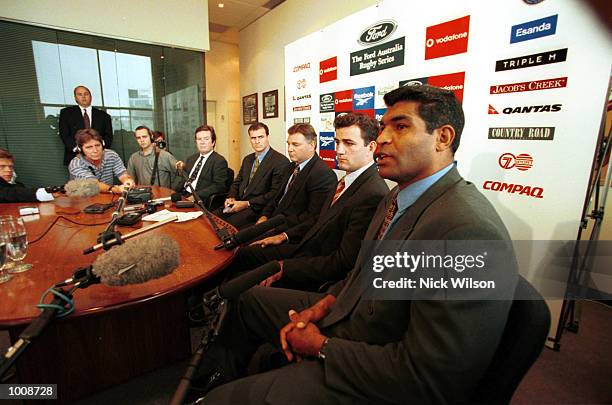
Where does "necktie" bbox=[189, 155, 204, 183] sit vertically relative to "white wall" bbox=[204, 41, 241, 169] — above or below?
below

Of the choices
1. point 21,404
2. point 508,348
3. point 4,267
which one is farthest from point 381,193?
point 21,404

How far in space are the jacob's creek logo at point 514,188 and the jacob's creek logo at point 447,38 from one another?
39.5 inches

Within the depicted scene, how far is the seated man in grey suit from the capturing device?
74cm

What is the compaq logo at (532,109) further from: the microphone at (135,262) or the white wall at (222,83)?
the white wall at (222,83)

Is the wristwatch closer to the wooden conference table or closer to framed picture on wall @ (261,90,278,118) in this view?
the wooden conference table

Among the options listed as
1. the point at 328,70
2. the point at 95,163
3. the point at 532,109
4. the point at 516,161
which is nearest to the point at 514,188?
the point at 516,161

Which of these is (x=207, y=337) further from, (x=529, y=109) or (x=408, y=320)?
(x=529, y=109)

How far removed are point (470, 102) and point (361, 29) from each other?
1599 mm

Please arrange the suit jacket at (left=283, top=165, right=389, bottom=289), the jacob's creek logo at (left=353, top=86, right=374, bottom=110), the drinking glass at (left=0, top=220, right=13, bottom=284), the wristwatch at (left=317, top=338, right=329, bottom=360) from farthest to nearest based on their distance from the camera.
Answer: the jacob's creek logo at (left=353, top=86, right=374, bottom=110) < the suit jacket at (left=283, top=165, right=389, bottom=289) < the drinking glass at (left=0, top=220, right=13, bottom=284) < the wristwatch at (left=317, top=338, right=329, bottom=360)

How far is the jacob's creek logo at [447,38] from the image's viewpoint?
2.25m

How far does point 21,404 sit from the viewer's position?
146 cm

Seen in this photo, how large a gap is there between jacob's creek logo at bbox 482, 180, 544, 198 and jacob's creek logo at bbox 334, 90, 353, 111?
178 cm

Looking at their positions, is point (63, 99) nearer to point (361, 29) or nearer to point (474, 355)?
point (361, 29)

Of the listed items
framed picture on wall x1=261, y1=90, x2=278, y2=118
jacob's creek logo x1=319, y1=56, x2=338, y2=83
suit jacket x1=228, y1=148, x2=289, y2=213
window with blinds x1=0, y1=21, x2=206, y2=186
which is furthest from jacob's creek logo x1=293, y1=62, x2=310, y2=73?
window with blinds x1=0, y1=21, x2=206, y2=186
